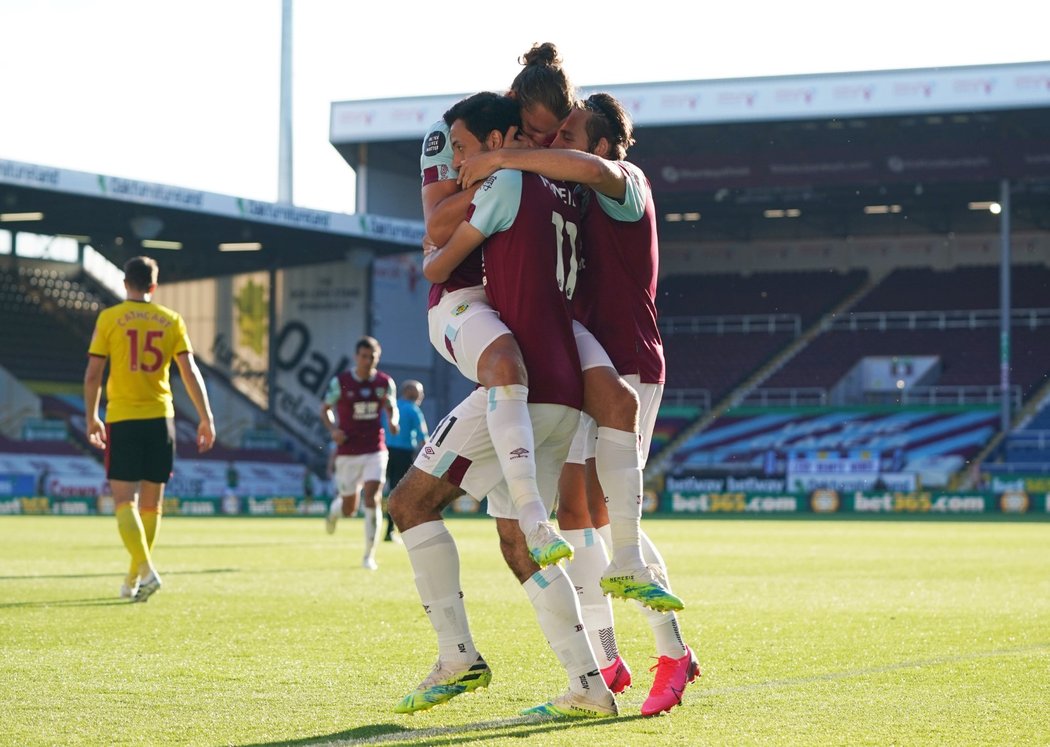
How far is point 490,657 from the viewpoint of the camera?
21.7ft

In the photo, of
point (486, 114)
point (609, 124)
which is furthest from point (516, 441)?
point (609, 124)

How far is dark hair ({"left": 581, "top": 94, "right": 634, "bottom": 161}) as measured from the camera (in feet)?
17.5

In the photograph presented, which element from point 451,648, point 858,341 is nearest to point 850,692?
point 451,648

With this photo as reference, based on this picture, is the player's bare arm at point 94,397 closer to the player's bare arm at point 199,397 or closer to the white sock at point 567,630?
the player's bare arm at point 199,397

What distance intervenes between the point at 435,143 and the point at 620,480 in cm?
132

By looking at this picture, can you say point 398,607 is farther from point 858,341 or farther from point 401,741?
point 858,341

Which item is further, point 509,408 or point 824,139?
point 824,139

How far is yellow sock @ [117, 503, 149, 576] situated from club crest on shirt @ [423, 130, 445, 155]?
5034 millimetres

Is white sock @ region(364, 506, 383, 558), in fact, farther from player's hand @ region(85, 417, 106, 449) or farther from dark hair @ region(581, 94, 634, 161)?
dark hair @ region(581, 94, 634, 161)

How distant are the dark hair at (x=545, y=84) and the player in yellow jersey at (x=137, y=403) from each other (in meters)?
4.75

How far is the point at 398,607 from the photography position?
30.3 feet

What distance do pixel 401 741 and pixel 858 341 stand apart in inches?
1652

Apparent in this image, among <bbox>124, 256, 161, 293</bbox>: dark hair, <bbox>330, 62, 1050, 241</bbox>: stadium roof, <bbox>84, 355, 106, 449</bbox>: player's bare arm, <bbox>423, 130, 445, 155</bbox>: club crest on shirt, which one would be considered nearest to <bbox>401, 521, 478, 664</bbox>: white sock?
<bbox>423, 130, 445, 155</bbox>: club crest on shirt

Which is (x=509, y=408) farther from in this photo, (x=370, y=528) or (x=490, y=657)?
(x=370, y=528)
